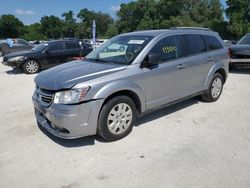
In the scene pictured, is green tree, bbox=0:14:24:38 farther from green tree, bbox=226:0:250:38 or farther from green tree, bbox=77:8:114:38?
green tree, bbox=226:0:250:38

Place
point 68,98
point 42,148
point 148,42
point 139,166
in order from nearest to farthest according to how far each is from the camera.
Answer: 1. point 139,166
2. point 68,98
3. point 42,148
4. point 148,42

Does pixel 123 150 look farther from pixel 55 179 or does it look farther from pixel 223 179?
pixel 223 179

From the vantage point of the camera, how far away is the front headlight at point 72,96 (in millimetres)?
4340

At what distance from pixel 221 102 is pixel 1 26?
97387 mm

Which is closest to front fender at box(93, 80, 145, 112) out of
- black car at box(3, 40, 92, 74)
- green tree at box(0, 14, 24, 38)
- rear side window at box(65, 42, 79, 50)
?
black car at box(3, 40, 92, 74)

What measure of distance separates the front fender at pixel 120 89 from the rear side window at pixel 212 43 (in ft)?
8.14

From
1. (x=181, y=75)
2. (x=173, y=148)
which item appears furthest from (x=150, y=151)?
(x=181, y=75)

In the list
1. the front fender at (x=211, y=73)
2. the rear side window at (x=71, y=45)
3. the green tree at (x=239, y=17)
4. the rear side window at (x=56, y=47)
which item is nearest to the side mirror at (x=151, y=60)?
the front fender at (x=211, y=73)

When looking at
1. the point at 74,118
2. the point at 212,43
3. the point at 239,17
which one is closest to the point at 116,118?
the point at 74,118

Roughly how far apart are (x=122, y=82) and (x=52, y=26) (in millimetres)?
93599

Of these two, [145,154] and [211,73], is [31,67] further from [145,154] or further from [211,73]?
[145,154]

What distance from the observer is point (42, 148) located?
15.3 feet

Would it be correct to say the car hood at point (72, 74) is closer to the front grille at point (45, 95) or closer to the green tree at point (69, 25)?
the front grille at point (45, 95)

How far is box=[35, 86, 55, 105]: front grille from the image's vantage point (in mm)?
4593
